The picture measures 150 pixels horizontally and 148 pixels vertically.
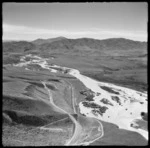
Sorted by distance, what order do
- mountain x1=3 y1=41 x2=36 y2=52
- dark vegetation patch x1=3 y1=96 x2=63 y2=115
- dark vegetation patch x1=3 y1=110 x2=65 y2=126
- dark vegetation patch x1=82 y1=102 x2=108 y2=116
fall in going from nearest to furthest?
1. dark vegetation patch x1=3 y1=110 x2=65 y2=126
2. dark vegetation patch x1=3 y1=96 x2=63 y2=115
3. dark vegetation patch x1=82 y1=102 x2=108 y2=116
4. mountain x1=3 y1=41 x2=36 y2=52

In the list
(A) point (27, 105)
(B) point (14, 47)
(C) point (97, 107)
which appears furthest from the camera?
(B) point (14, 47)

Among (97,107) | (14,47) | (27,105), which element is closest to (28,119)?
(27,105)

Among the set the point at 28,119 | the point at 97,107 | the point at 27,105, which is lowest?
the point at 97,107

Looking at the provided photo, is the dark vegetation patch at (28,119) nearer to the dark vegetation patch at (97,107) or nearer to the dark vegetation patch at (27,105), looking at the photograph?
the dark vegetation patch at (27,105)

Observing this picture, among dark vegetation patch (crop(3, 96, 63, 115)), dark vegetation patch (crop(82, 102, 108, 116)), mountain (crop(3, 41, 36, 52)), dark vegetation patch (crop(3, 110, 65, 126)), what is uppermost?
mountain (crop(3, 41, 36, 52))

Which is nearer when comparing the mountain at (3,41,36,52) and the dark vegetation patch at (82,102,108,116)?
the dark vegetation patch at (82,102,108,116)

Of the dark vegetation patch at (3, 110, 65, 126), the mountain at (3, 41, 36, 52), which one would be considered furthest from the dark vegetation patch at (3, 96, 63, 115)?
the mountain at (3, 41, 36, 52)

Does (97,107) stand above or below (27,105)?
below

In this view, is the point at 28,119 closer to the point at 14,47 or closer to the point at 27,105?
the point at 27,105

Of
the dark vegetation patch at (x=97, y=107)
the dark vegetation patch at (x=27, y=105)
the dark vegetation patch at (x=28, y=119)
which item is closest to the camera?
the dark vegetation patch at (x=28, y=119)

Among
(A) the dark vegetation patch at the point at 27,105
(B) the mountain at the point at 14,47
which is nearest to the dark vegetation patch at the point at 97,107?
(A) the dark vegetation patch at the point at 27,105

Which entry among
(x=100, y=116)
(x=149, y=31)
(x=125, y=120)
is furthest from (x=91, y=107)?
(x=149, y=31)

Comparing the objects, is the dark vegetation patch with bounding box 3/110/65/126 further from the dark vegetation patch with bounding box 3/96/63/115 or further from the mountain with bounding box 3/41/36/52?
the mountain with bounding box 3/41/36/52

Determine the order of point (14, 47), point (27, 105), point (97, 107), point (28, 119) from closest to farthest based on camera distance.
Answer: point (28, 119)
point (27, 105)
point (97, 107)
point (14, 47)
